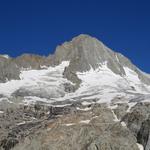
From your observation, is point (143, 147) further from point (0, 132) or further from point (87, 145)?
point (0, 132)

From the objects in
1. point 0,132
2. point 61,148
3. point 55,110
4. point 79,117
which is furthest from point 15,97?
point 61,148

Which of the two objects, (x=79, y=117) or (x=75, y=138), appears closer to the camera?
(x=75, y=138)

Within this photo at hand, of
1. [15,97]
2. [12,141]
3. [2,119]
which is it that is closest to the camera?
[12,141]

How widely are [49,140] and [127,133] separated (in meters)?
15.9

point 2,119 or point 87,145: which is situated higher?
point 2,119

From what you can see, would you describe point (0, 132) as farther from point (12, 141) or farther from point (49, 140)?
point (49, 140)

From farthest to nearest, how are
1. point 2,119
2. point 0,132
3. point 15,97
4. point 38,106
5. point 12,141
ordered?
point 15,97
point 38,106
point 2,119
point 0,132
point 12,141

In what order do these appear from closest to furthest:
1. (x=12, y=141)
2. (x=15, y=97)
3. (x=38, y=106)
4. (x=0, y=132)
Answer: (x=12, y=141) → (x=0, y=132) → (x=38, y=106) → (x=15, y=97)

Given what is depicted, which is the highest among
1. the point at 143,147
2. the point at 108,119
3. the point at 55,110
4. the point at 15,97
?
the point at 15,97

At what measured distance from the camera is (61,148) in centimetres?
9538

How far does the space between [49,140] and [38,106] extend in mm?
62743

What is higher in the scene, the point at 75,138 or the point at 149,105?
the point at 149,105

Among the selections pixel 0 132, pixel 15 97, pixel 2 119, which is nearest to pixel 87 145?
pixel 0 132

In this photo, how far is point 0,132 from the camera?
119 m
